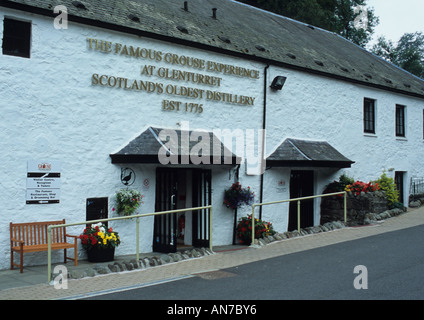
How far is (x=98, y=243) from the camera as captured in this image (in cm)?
1003

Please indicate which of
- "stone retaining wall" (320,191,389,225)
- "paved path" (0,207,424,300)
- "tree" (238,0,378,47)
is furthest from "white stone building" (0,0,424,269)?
"tree" (238,0,378,47)

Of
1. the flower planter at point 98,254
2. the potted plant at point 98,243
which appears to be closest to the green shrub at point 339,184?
the potted plant at point 98,243

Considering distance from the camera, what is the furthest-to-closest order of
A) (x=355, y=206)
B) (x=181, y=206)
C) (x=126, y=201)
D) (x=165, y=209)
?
1. (x=355, y=206)
2. (x=181, y=206)
3. (x=165, y=209)
4. (x=126, y=201)

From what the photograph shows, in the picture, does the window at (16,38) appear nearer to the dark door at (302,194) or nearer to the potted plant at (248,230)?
the potted plant at (248,230)

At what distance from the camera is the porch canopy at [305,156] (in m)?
14.4

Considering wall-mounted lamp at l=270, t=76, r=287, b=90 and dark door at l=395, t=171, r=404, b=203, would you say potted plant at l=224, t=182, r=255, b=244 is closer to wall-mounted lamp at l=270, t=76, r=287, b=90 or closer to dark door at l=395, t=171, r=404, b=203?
wall-mounted lamp at l=270, t=76, r=287, b=90

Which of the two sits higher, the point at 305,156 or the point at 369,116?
the point at 369,116

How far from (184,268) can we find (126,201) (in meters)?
2.56

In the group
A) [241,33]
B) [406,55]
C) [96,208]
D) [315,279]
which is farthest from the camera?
[406,55]

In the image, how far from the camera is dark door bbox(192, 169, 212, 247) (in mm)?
12758

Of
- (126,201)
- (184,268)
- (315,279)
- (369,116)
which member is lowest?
(184,268)

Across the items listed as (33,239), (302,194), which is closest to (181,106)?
(33,239)

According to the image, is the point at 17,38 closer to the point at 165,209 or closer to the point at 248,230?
the point at 165,209
